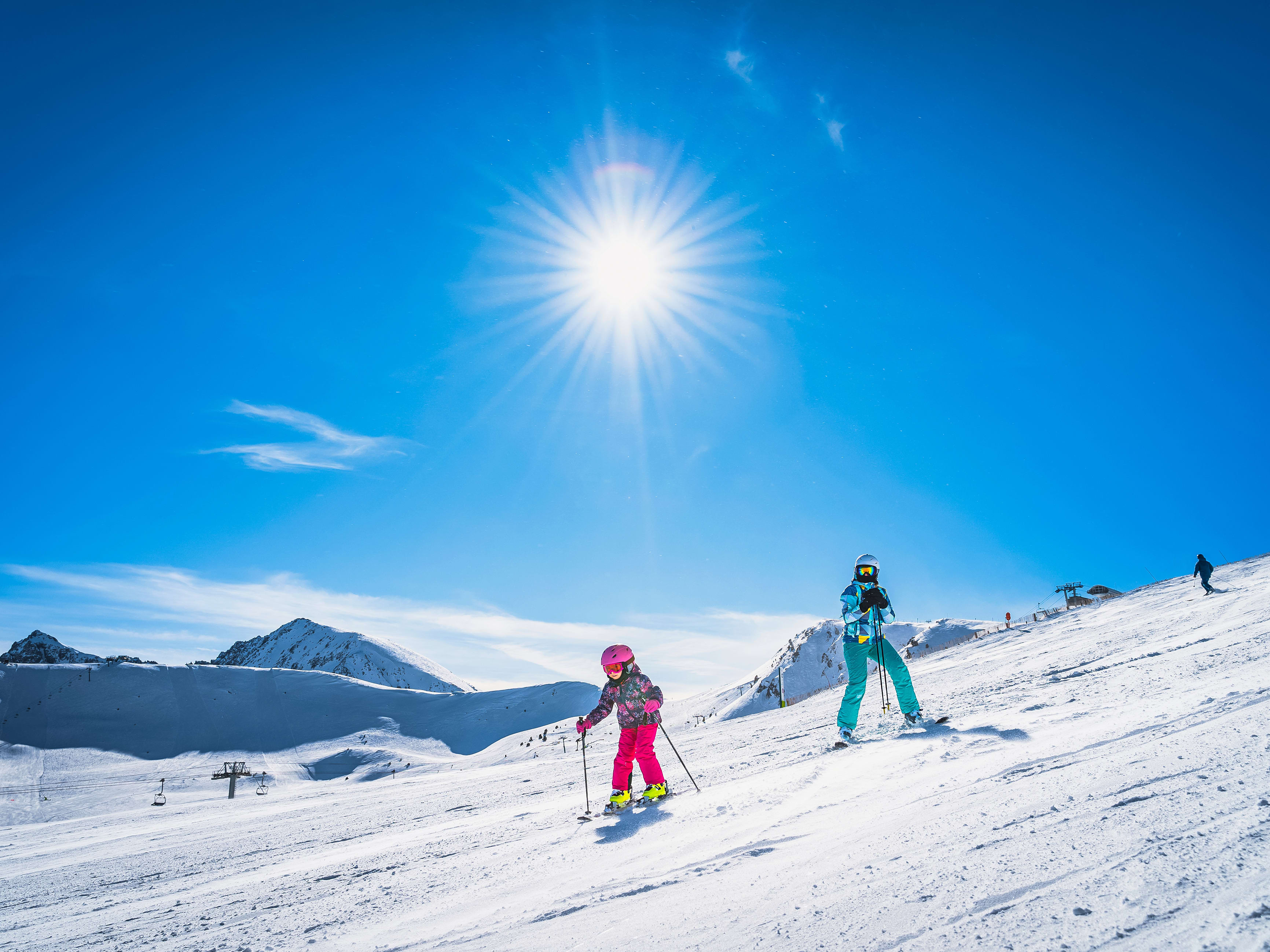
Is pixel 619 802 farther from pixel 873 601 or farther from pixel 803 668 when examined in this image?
pixel 803 668

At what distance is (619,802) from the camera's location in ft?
17.0

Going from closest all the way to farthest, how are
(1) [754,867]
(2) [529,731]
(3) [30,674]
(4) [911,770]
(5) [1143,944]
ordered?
(5) [1143,944]
(1) [754,867]
(4) [911,770]
(2) [529,731]
(3) [30,674]

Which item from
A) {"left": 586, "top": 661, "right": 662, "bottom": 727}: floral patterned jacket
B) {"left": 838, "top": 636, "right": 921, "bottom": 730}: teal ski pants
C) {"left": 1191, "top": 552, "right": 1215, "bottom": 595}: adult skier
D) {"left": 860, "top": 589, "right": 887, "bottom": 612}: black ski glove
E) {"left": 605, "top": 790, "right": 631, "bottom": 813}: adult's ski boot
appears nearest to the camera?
{"left": 605, "top": 790, "right": 631, "bottom": 813}: adult's ski boot

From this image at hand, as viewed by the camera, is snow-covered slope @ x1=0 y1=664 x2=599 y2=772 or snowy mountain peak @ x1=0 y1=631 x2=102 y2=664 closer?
snow-covered slope @ x1=0 y1=664 x2=599 y2=772

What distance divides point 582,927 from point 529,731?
150 ft

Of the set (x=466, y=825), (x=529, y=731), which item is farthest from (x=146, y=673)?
(x=466, y=825)

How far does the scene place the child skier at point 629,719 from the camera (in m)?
5.36

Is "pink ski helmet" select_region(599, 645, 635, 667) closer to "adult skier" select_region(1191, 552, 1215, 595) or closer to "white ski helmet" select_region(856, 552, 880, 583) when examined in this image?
"white ski helmet" select_region(856, 552, 880, 583)

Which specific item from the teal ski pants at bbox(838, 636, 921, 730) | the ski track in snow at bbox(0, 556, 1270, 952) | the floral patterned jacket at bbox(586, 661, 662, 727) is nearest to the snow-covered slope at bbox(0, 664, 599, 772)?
the ski track in snow at bbox(0, 556, 1270, 952)

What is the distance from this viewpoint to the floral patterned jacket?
18.6 feet

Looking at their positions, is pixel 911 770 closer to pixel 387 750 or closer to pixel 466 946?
pixel 466 946

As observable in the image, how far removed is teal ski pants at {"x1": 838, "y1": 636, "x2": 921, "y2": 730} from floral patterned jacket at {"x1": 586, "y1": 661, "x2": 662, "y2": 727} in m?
2.06

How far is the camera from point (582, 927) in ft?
8.55

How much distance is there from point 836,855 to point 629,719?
2987 mm
